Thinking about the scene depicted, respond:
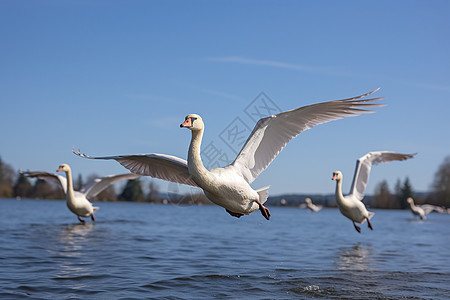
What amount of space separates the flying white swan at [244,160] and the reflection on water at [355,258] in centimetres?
661

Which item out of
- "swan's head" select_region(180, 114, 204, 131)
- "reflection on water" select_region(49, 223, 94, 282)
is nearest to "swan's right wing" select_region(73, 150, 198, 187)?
→ "swan's head" select_region(180, 114, 204, 131)

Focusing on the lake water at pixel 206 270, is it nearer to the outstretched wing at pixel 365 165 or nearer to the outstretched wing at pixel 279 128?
the outstretched wing at pixel 365 165

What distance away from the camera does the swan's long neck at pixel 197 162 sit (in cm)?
705

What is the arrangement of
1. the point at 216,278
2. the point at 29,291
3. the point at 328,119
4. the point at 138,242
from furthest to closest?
the point at 138,242 < the point at 216,278 < the point at 29,291 < the point at 328,119

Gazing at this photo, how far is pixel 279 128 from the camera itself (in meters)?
8.77

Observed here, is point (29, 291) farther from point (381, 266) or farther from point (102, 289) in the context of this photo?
point (381, 266)

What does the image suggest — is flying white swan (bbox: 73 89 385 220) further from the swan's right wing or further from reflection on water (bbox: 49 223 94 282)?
reflection on water (bbox: 49 223 94 282)

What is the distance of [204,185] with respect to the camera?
7.30 m

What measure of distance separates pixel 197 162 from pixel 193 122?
2.00 ft

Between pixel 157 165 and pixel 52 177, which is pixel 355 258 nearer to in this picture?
pixel 157 165

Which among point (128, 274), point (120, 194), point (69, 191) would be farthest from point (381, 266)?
point (120, 194)

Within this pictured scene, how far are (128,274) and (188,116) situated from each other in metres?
6.23

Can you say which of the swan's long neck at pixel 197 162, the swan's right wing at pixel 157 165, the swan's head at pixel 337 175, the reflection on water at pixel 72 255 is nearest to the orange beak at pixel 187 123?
the swan's long neck at pixel 197 162

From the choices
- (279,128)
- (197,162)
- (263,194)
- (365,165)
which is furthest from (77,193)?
(197,162)
